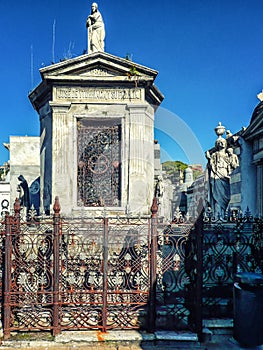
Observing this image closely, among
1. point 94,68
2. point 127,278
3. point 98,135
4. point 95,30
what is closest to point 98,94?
point 94,68

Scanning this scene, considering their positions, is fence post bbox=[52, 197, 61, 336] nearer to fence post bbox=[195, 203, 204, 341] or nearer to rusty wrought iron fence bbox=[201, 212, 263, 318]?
fence post bbox=[195, 203, 204, 341]

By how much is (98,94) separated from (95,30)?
1.94 m

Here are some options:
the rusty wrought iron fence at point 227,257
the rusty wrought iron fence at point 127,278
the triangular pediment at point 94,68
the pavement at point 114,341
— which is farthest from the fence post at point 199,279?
the triangular pediment at point 94,68

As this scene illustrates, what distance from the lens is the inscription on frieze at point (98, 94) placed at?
856cm

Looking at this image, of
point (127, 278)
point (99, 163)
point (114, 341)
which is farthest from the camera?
point (99, 163)

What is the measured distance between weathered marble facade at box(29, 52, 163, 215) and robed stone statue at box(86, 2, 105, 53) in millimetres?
856

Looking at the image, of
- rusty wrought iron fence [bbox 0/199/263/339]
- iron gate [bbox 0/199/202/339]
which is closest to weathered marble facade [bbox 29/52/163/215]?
rusty wrought iron fence [bbox 0/199/263/339]

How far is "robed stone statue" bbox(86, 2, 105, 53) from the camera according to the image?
9078 mm

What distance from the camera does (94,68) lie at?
28.1 ft

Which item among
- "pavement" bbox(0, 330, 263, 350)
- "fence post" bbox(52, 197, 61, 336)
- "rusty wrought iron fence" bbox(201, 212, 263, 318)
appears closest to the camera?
"pavement" bbox(0, 330, 263, 350)

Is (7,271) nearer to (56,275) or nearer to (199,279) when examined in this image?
(56,275)

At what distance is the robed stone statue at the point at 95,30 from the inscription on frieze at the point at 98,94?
1.31 meters

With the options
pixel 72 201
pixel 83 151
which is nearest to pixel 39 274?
pixel 72 201

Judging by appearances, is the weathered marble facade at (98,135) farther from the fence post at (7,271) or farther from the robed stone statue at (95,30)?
the fence post at (7,271)
